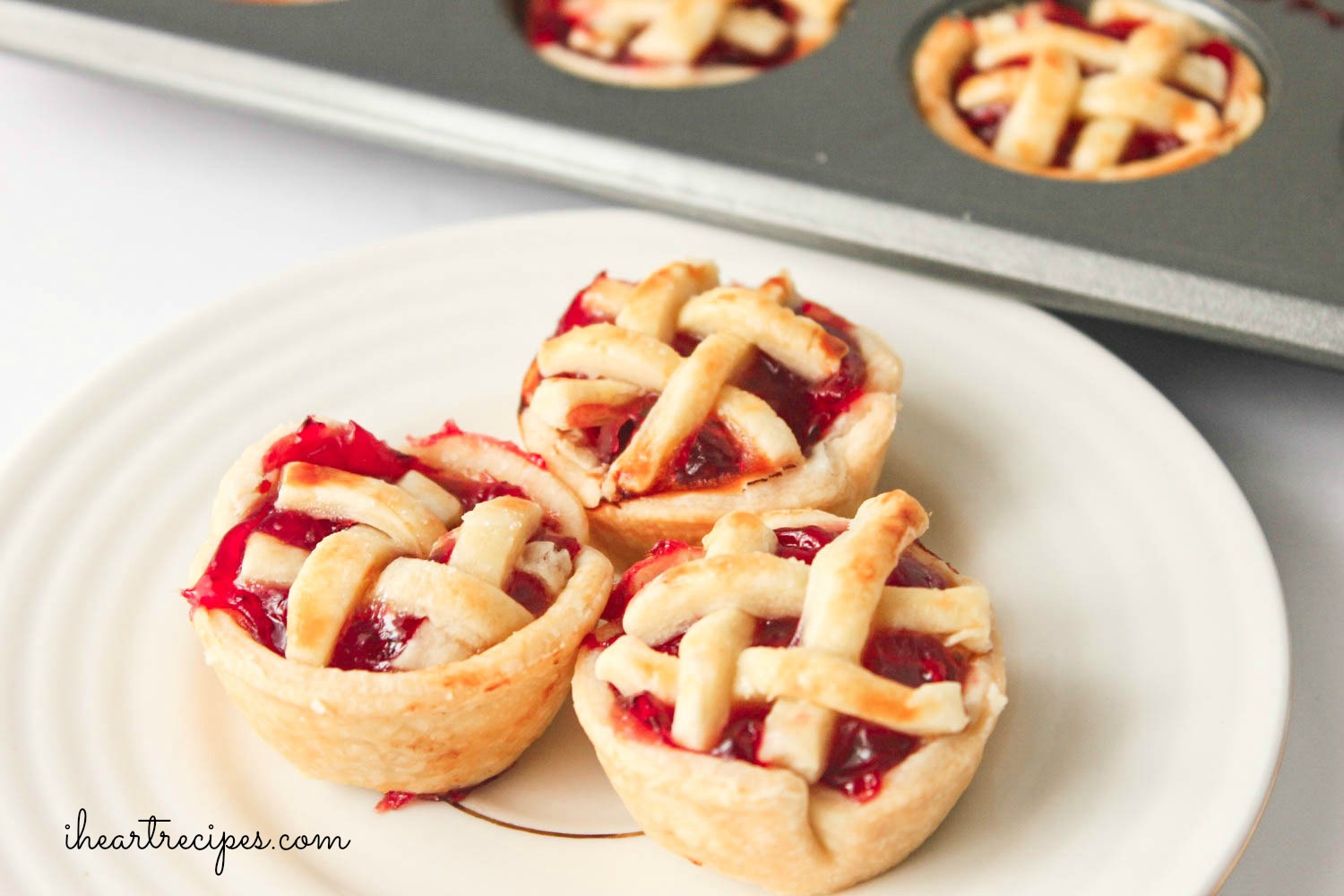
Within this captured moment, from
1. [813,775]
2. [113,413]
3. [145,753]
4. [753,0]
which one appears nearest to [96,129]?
[113,413]

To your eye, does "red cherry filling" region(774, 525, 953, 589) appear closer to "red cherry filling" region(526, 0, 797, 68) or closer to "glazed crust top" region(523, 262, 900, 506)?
"glazed crust top" region(523, 262, 900, 506)

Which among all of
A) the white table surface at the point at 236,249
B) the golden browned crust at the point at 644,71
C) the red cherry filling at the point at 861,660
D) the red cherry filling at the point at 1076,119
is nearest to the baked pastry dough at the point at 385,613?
the red cherry filling at the point at 861,660

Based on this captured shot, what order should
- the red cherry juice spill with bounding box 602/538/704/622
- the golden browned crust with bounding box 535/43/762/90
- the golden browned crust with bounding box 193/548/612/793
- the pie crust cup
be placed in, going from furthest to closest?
1. the golden browned crust with bounding box 535/43/762/90
2. the pie crust cup
3. the red cherry juice spill with bounding box 602/538/704/622
4. the golden browned crust with bounding box 193/548/612/793

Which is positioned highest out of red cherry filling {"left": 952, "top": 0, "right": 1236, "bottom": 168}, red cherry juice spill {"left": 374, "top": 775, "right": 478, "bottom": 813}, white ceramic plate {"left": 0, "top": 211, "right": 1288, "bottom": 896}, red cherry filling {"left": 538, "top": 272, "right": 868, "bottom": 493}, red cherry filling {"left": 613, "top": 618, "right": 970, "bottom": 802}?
red cherry filling {"left": 952, "top": 0, "right": 1236, "bottom": 168}

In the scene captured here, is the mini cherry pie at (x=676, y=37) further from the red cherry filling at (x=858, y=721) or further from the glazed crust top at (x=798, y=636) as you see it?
the red cherry filling at (x=858, y=721)

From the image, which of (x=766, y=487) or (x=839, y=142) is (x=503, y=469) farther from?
(x=839, y=142)

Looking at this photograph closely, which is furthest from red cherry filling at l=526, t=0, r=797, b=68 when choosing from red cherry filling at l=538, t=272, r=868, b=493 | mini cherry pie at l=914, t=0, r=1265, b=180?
red cherry filling at l=538, t=272, r=868, b=493
